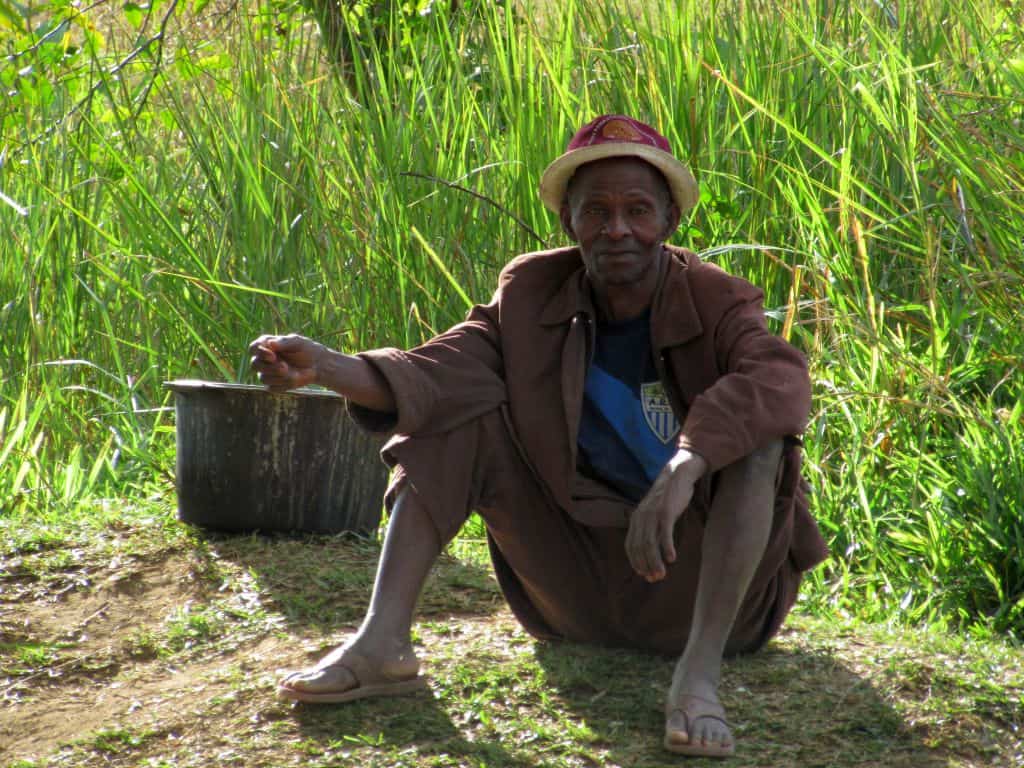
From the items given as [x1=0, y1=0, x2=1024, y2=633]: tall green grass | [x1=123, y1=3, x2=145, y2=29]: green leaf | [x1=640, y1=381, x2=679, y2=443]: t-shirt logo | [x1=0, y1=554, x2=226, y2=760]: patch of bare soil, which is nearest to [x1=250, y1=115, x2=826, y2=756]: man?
[x1=640, y1=381, x2=679, y2=443]: t-shirt logo

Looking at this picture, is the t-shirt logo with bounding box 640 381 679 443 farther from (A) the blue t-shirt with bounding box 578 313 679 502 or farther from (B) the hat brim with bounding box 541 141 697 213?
(B) the hat brim with bounding box 541 141 697 213

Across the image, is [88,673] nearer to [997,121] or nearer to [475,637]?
[475,637]

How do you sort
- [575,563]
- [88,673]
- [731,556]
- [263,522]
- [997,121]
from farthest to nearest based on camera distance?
1. [997,121]
2. [263,522]
3. [88,673]
4. [575,563]
5. [731,556]

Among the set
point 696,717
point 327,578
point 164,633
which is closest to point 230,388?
point 327,578

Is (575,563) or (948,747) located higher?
(575,563)

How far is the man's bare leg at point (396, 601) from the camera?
254 centimetres

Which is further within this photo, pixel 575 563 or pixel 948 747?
pixel 575 563

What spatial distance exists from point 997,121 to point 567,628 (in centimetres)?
224

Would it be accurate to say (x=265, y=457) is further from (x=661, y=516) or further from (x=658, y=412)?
(x=661, y=516)

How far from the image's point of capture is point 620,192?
2703mm

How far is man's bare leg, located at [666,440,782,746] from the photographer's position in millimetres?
2475

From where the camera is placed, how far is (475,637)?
3020 millimetres

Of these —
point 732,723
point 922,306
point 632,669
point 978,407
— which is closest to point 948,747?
point 732,723

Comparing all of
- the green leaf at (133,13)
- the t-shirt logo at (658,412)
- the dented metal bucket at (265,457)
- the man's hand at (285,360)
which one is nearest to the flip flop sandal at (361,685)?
the man's hand at (285,360)
